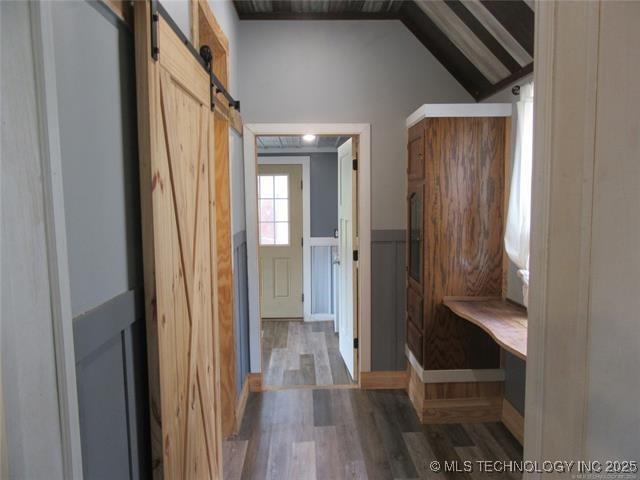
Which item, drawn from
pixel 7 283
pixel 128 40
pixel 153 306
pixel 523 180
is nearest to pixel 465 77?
pixel 523 180

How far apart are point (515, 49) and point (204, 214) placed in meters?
1.86

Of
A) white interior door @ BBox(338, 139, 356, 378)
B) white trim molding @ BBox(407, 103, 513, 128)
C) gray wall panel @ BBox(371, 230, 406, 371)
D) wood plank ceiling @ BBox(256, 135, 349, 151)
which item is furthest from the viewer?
wood plank ceiling @ BBox(256, 135, 349, 151)

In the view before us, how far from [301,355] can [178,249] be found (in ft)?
10.00

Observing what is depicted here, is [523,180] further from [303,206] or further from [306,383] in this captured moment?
[303,206]

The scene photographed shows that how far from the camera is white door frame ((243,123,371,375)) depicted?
3.10 m

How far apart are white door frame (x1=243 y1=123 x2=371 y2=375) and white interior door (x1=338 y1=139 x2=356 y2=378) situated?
0.13 meters

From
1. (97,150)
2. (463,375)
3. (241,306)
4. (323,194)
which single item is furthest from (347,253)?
(97,150)

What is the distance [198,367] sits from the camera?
5.35 feet

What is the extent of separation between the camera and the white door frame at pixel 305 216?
534 centimetres

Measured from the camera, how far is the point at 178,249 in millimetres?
1375

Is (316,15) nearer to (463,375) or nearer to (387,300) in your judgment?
(387,300)

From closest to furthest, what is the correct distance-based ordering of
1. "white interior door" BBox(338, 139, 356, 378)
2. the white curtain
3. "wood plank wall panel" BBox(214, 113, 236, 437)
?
the white curtain < "wood plank wall panel" BBox(214, 113, 236, 437) < "white interior door" BBox(338, 139, 356, 378)

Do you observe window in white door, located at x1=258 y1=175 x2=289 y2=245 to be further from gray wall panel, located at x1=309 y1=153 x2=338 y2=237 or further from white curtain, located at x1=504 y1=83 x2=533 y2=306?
white curtain, located at x1=504 y1=83 x2=533 y2=306

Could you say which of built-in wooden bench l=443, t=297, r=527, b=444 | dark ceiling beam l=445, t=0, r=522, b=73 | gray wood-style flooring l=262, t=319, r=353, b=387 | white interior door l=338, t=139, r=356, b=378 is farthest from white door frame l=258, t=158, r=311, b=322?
dark ceiling beam l=445, t=0, r=522, b=73
